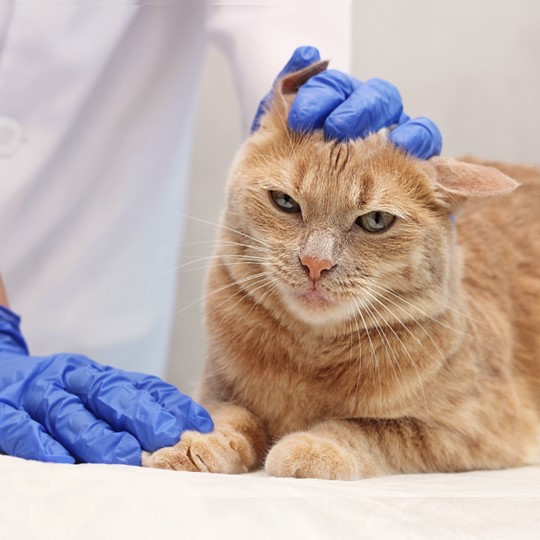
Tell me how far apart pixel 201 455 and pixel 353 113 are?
1.98ft

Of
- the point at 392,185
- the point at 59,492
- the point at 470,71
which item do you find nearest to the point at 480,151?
the point at 470,71

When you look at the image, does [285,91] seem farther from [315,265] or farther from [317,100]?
[315,265]

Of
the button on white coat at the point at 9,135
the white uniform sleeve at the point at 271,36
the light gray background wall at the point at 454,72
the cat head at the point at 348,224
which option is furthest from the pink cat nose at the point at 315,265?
the light gray background wall at the point at 454,72

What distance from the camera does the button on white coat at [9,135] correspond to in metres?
1.82

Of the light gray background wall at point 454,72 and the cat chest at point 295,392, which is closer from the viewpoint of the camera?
the cat chest at point 295,392

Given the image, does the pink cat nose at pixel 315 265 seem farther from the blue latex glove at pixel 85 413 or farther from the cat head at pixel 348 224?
the blue latex glove at pixel 85 413

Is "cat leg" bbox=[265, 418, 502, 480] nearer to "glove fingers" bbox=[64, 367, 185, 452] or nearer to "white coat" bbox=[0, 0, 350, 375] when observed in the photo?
"glove fingers" bbox=[64, 367, 185, 452]

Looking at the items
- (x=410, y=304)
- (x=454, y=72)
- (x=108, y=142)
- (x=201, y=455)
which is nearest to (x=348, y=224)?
(x=410, y=304)

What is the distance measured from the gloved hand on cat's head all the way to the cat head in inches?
0.8

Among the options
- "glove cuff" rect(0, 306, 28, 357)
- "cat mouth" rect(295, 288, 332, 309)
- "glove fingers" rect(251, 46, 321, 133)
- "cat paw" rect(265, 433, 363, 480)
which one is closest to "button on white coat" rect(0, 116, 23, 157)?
"glove cuff" rect(0, 306, 28, 357)

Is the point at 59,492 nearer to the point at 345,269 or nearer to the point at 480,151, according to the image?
the point at 345,269

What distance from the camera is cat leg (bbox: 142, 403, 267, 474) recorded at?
1170 mm

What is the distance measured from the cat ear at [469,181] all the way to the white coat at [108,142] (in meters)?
0.57

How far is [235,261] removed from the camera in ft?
4.60
